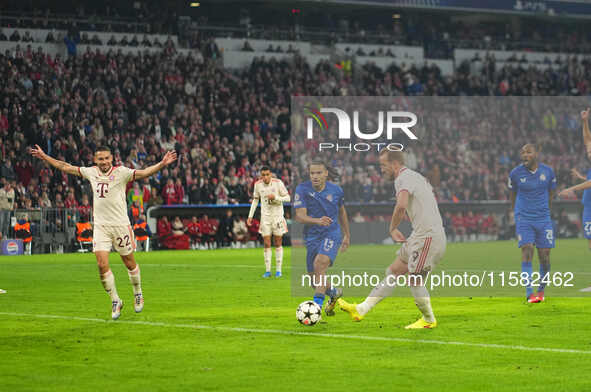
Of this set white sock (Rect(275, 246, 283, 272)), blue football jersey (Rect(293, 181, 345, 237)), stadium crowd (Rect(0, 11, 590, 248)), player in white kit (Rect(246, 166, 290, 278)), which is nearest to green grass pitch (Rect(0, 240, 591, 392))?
blue football jersey (Rect(293, 181, 345, 237))

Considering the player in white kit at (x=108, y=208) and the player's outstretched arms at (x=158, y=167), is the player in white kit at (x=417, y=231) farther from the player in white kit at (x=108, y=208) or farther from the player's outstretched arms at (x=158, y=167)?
the player in white kit at (x=108, y=208)

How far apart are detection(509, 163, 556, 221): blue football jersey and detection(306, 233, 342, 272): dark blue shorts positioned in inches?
142

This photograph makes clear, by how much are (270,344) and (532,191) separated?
6.46 metres

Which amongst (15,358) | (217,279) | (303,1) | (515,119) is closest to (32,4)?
(303,1)

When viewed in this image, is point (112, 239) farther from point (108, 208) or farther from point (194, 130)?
point (194, 130)

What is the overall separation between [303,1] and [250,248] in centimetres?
1937

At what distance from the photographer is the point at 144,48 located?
146 feet

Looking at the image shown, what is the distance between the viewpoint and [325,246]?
44.9 feet

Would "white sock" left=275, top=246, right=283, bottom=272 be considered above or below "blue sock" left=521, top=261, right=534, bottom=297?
below

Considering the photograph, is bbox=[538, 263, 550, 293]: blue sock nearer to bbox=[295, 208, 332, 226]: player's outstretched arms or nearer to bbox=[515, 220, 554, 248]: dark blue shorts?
bbox=[515, 220, 554, 248]: dark blue shorts

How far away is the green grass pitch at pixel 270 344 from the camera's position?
8.74 metres

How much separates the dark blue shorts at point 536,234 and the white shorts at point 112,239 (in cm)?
598

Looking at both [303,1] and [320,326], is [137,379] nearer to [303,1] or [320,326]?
[320,326]

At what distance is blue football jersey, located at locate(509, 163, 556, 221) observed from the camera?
52.1 feet
